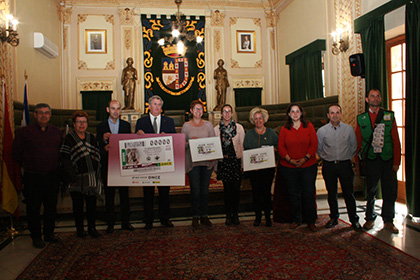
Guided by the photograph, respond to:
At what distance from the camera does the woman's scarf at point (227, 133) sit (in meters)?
3.55

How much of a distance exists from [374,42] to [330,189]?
2972mm

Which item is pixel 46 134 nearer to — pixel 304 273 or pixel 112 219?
pixel 112 219

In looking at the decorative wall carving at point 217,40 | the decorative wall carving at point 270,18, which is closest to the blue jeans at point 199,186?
the decorative wall carving at point 217,40

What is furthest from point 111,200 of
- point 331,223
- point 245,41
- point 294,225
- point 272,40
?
point 272,40

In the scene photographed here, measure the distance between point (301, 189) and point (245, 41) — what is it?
7552 mm

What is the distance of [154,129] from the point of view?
11.5ft

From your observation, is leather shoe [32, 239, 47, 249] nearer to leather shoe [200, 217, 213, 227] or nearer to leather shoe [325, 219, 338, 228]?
leather shoe [200, 217, 213, 227]

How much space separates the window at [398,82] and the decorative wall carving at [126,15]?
7261 mm

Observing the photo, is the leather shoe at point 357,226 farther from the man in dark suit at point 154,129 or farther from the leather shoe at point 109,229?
the leather shoe at point 109,229

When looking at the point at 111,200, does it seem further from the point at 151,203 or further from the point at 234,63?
the point at 234,63

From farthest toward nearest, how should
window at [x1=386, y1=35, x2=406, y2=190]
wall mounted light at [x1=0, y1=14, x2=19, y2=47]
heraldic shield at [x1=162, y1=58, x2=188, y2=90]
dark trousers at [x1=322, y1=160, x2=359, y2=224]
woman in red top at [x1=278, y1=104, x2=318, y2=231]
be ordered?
heraldic shield at [x1=162, y1=58, x2=188, y2=90] → window at [x1=386, y1=35, x2=406, y2=190] → wall mounted light at [x1=0, y1=14, x2=19, y2=47] → dark trousers at [x1=322, y1=160, x2=359, y2=224] → woman in red top at [x1=278, y1=104, x2=318, y2=231]

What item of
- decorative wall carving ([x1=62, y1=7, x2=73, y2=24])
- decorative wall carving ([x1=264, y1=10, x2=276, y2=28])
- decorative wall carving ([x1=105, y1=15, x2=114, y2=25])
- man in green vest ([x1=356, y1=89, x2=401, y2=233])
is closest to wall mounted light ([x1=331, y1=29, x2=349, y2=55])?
man in green vest ([x1=356, y1=89, x2=401, y2=233])

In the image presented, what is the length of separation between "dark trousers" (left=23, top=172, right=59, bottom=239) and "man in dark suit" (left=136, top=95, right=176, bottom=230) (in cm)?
99

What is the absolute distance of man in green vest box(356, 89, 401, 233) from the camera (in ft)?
11.1
